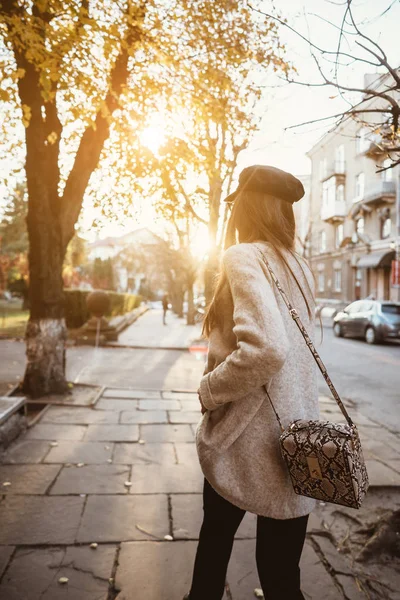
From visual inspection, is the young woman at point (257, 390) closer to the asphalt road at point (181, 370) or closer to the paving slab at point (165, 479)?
the paving slab at point (165, 479)

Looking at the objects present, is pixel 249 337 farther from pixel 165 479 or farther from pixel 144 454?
pixel 144 454

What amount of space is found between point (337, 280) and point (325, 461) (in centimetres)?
3750

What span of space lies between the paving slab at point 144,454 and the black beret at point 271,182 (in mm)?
3402

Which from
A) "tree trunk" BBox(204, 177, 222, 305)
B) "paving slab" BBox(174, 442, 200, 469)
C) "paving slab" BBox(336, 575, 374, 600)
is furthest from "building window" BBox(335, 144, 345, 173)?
"paving slab" BBox(336, 575, 374, 600)

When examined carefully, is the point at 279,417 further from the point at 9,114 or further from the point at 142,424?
the point at 9,114

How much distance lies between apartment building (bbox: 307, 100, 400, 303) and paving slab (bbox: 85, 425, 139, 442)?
24258mm

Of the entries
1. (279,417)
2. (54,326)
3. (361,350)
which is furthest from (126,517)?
(361,350)

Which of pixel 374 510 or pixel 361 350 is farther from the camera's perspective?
pixel 361 350

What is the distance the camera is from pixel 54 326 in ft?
22.4

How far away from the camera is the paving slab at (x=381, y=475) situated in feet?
13.5

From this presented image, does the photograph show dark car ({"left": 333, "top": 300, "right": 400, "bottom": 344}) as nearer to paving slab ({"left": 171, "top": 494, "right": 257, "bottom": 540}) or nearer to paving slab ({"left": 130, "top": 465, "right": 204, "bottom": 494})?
paving slab ({"left": 130, "top": 465, "right": 204, "bottom": 494})

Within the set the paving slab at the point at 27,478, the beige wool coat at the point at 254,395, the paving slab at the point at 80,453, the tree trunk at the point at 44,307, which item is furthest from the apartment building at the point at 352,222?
the beige wool coat at the point at 254,395

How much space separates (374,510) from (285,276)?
9.14 ft

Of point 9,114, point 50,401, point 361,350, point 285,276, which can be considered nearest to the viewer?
point 285,276
